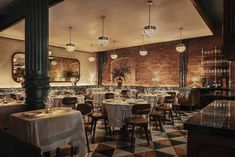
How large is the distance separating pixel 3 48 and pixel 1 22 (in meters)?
2.67

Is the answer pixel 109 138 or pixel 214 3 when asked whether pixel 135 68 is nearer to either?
pixel 214 3

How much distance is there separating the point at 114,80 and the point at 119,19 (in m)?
5.97

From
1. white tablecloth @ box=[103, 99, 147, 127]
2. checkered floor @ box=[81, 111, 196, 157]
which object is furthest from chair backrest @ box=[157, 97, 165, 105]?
white tablecloth @ box=[103, 99, 147, 127]

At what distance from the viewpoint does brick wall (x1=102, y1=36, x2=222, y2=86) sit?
8430 millimetres

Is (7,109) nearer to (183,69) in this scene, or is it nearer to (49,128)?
(49,128)

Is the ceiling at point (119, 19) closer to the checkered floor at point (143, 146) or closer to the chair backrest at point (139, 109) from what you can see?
the chair backrest at point (139, 109)

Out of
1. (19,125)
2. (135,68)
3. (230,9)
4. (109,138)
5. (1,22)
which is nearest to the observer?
(230,9)

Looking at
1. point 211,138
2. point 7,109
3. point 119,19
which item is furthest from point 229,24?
point 119,19

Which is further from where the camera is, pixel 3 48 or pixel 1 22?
pixel 3 48

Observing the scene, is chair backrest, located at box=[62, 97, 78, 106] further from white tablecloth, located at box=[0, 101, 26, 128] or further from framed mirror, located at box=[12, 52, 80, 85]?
framed mirror, located at box=[12, 52, 80, 85]

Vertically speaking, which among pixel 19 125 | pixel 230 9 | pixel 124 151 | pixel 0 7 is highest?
pixel 0 7

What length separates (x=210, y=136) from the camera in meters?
1.49

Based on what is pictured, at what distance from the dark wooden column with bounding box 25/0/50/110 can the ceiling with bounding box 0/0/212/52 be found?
50.2 inches

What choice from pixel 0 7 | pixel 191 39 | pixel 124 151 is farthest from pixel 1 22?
pixel 191 39
